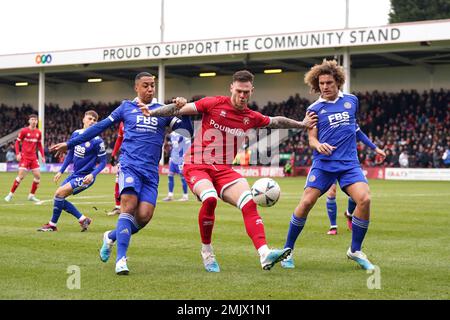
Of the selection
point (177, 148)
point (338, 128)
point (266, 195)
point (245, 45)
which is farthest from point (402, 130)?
point (266, 195)

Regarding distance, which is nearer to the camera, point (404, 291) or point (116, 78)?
point (404, 291)

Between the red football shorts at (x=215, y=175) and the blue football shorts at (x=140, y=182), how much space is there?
16.6 inches

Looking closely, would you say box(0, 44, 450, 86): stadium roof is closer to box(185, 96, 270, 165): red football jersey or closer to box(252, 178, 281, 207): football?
box(252, 178, 281, 207): football

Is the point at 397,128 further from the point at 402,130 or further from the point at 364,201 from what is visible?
→ the point at 364,201

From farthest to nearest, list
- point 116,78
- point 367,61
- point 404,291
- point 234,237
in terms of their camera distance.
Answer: point 116,78 → point 367,61 → point 234,237 → point 404,291

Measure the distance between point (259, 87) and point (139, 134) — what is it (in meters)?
43.5

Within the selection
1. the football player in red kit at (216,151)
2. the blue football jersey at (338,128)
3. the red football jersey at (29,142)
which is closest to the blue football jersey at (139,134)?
the football player in red kit at (216,151)

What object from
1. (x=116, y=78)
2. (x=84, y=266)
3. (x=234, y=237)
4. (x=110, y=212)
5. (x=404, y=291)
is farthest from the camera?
(x=116, y=78)

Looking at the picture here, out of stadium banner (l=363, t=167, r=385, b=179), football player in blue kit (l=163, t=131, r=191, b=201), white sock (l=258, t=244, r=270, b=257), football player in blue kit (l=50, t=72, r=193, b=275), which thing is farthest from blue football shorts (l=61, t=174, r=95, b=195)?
stadium banner (l=363, t=167, r=385, b=179)

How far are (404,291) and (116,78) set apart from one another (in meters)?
49.2

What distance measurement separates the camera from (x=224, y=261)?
8.54 meters

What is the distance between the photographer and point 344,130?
326 inches
